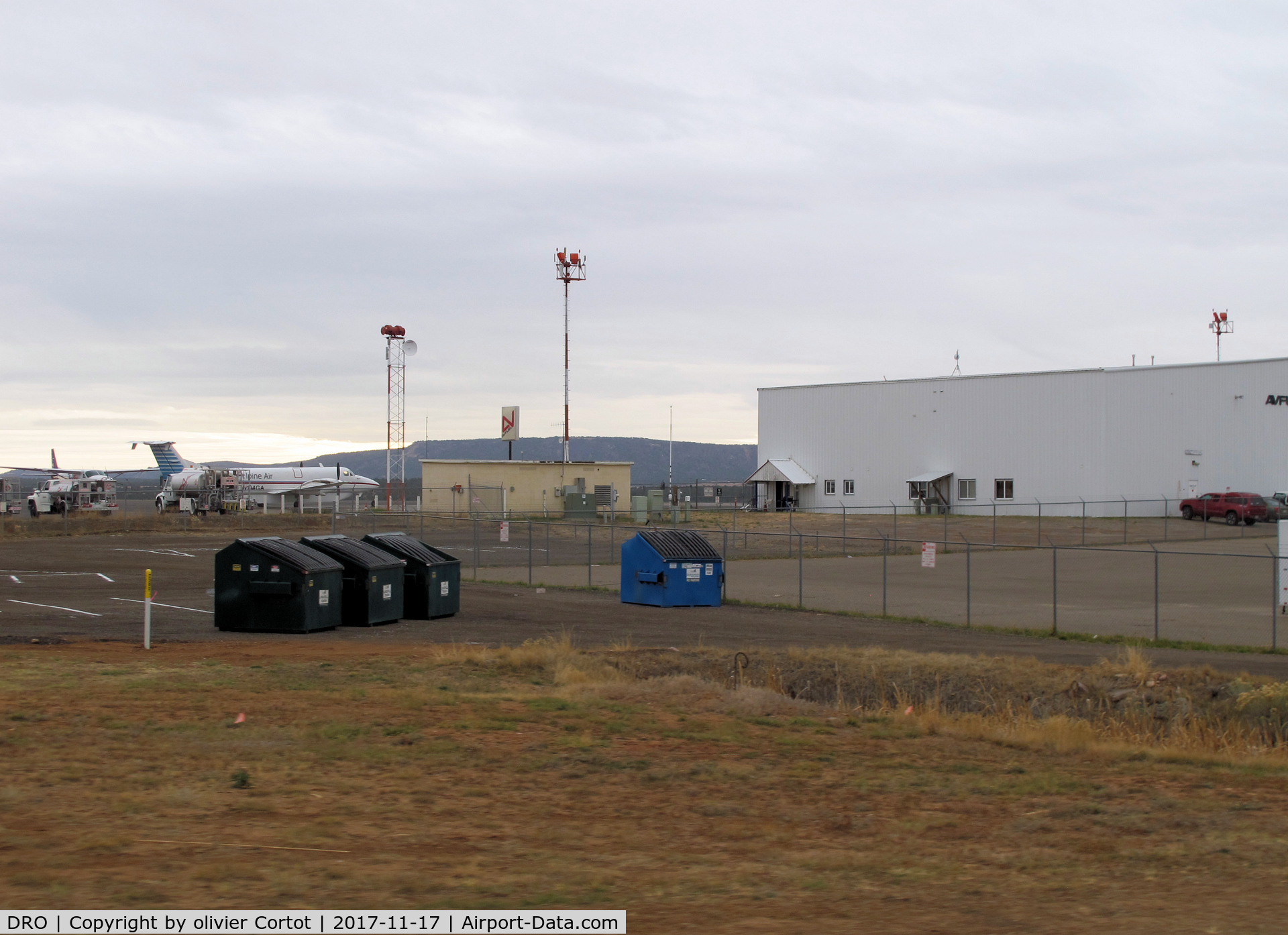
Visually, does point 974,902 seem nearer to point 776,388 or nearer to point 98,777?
point 98,777

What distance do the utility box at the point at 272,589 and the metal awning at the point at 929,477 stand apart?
54802 millimetres

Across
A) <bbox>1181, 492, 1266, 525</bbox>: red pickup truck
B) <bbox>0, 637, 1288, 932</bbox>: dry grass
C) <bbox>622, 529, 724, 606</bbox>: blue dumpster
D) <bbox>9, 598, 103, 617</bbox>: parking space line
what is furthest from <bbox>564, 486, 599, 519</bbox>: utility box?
<bbox>0, 637, 1288, 932</bbox>: dry grass

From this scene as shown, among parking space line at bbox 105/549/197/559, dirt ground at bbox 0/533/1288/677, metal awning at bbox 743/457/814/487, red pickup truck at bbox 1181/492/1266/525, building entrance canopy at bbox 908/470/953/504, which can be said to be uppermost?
metal awning at bbox 743/457/814/487

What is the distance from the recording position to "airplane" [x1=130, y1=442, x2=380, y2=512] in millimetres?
78375

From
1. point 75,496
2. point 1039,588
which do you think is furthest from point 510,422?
point 1039,588

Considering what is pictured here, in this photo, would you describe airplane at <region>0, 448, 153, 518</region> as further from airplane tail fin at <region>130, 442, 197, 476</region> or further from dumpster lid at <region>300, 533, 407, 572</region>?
dumpster lid at <region>300, 533, 407, 572</region>

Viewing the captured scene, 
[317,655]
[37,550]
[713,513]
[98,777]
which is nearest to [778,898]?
[98,777]

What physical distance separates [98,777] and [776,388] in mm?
73637

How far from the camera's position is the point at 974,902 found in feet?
19.3

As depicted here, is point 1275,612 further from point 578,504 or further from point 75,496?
point 75,496

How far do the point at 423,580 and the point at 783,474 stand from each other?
56305 millimetres

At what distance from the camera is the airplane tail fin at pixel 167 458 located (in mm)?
100806

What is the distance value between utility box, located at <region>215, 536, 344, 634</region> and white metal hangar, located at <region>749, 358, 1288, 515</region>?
48.5 metres

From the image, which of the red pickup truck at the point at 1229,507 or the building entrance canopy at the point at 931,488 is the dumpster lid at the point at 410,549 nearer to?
the red pickup truck at the point at 1229,507
